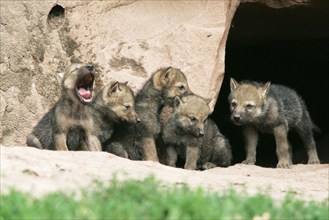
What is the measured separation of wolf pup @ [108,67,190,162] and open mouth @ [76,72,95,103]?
2.60ft

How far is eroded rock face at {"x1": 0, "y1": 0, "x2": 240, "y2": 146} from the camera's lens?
9453mm

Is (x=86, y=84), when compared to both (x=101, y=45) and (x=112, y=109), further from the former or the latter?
(x=101, y=45)

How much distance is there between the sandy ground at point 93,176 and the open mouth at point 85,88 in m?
1.40

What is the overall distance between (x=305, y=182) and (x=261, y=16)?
4.17 metres

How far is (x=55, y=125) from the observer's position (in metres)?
8.64

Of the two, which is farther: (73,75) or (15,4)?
(15,4)

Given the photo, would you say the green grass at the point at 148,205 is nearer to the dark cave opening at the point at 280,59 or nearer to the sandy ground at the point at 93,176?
the sandy ground at the point at 93,176

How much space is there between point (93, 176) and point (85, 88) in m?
2.59

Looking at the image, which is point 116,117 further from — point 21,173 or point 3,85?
point 21,173

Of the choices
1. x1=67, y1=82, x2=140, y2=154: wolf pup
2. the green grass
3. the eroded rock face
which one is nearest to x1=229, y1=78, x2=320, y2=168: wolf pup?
the eroded rock face

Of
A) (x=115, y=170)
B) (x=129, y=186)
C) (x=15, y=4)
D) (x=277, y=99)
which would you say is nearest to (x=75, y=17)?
(x=15, y=4)

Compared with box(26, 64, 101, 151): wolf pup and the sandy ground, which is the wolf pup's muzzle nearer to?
box(26, 64, 101, 151): wolf pup

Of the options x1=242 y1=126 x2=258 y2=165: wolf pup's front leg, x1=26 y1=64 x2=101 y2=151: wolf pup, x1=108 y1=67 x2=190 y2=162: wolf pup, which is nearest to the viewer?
x1=26 y1=64 x2=101 y2=151: wolf pup

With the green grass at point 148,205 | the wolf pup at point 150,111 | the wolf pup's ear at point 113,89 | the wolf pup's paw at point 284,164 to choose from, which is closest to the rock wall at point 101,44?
the wolf pup at point 150,111
